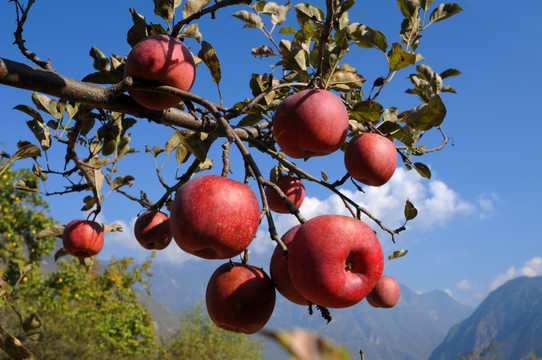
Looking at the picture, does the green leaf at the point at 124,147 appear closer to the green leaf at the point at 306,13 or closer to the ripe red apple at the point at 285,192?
the ripe red apple at the point at 285,192

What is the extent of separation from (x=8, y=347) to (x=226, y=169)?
1227 mm

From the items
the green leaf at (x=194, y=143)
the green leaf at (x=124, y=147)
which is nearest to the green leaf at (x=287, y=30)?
the green leaf at (x=124, y=147)

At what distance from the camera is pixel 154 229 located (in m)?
2.62

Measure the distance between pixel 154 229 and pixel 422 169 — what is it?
1.67m

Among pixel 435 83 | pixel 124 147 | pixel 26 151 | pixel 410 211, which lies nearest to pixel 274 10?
pixel 435 83

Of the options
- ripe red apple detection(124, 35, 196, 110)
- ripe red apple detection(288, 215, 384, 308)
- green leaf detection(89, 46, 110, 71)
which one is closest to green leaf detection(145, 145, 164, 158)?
green leaf detection(89, 46, 110, 71)

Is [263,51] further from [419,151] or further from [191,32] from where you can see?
[419,151]

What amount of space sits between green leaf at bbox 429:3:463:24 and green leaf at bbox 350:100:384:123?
992 mm

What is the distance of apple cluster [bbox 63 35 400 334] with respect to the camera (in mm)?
1229

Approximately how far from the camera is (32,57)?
6.61ft

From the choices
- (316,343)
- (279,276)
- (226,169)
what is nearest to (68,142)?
(226,169)

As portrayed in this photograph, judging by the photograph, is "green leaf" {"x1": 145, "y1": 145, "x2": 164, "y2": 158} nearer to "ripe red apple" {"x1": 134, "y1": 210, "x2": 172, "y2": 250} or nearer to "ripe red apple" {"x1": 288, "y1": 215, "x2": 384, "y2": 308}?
"ripe red apple" {"x1": 134, "y1": 210, "x2": 172, "y2": 250}

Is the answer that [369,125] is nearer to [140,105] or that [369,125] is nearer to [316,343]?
[140,105]

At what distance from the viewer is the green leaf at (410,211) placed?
79.9 inches
